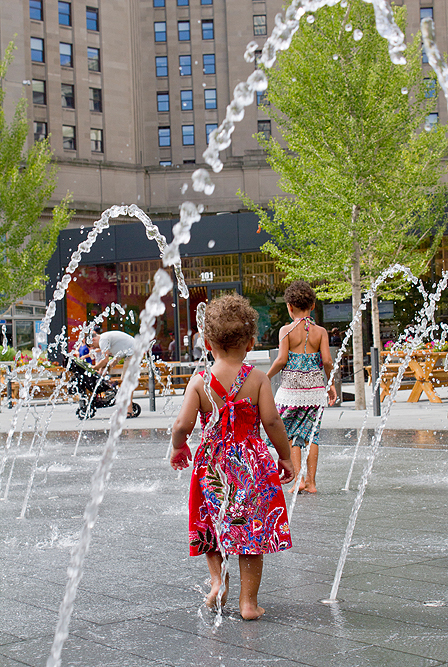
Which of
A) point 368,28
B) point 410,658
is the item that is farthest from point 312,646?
point 368,28

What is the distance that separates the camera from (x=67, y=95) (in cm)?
5125

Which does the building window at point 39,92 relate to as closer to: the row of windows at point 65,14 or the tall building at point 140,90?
the tall building at point 140,90

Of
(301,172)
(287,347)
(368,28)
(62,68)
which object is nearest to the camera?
(287,347)

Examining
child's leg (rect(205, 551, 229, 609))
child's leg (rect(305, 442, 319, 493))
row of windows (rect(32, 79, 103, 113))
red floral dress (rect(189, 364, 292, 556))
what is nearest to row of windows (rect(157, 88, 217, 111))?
row of windows (rect(32, 79, 103, 113))

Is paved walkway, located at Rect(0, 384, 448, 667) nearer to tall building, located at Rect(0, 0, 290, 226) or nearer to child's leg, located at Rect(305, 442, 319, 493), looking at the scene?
child's leg, located at Rect(305, 442, 319, 493)

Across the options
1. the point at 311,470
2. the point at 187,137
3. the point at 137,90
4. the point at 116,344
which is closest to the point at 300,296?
the point at 311,470

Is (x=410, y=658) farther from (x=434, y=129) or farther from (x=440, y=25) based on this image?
(x=440, y=25)

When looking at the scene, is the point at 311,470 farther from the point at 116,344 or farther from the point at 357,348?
the point at 357,348

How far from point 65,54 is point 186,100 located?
10.3 metres

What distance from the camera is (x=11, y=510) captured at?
19.8 feet

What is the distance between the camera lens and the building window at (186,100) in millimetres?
57969

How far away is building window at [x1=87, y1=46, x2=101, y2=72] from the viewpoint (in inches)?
2032

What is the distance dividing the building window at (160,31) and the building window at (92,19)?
7.25m

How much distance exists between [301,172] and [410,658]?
44.1 feet
